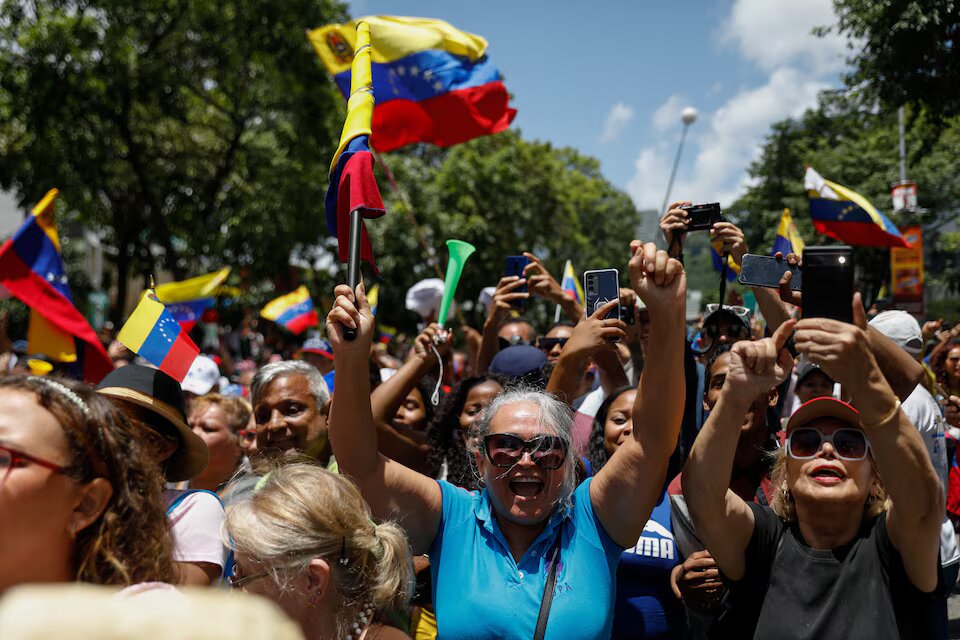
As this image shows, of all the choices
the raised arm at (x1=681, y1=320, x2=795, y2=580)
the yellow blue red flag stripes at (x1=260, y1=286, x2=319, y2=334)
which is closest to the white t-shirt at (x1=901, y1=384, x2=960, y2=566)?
the raised arm at (x1=681, y1=320, x2=795, y2=580)

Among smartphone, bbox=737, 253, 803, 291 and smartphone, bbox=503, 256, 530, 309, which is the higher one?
smartphone, bbox=503, 256, 530, 309

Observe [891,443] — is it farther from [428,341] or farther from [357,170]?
[428,341]

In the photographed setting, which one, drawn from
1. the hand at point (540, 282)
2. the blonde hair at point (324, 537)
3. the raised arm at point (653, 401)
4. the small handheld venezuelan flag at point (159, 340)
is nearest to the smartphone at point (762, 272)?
the raised arm at point (653, 401)

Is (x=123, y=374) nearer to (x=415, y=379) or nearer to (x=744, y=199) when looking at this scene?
(x=415, y=379)

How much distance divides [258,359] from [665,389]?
1631 cm

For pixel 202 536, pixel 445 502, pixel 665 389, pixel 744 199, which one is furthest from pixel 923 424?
pixel 744 199

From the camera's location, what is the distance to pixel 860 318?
2363mm

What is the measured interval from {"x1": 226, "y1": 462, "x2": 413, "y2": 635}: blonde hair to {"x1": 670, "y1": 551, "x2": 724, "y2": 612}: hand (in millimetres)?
1027

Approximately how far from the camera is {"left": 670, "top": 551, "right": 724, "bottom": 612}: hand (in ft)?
8.97

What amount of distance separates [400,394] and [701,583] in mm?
1586

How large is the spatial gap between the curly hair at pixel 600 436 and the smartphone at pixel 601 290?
74 centimetres

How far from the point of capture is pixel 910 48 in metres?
11.4

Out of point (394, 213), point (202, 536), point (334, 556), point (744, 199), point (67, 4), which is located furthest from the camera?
point (744, 199)

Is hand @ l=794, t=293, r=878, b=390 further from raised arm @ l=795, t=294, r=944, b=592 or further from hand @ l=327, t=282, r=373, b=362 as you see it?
hand @ l=327, t=282, r=373, b=362
